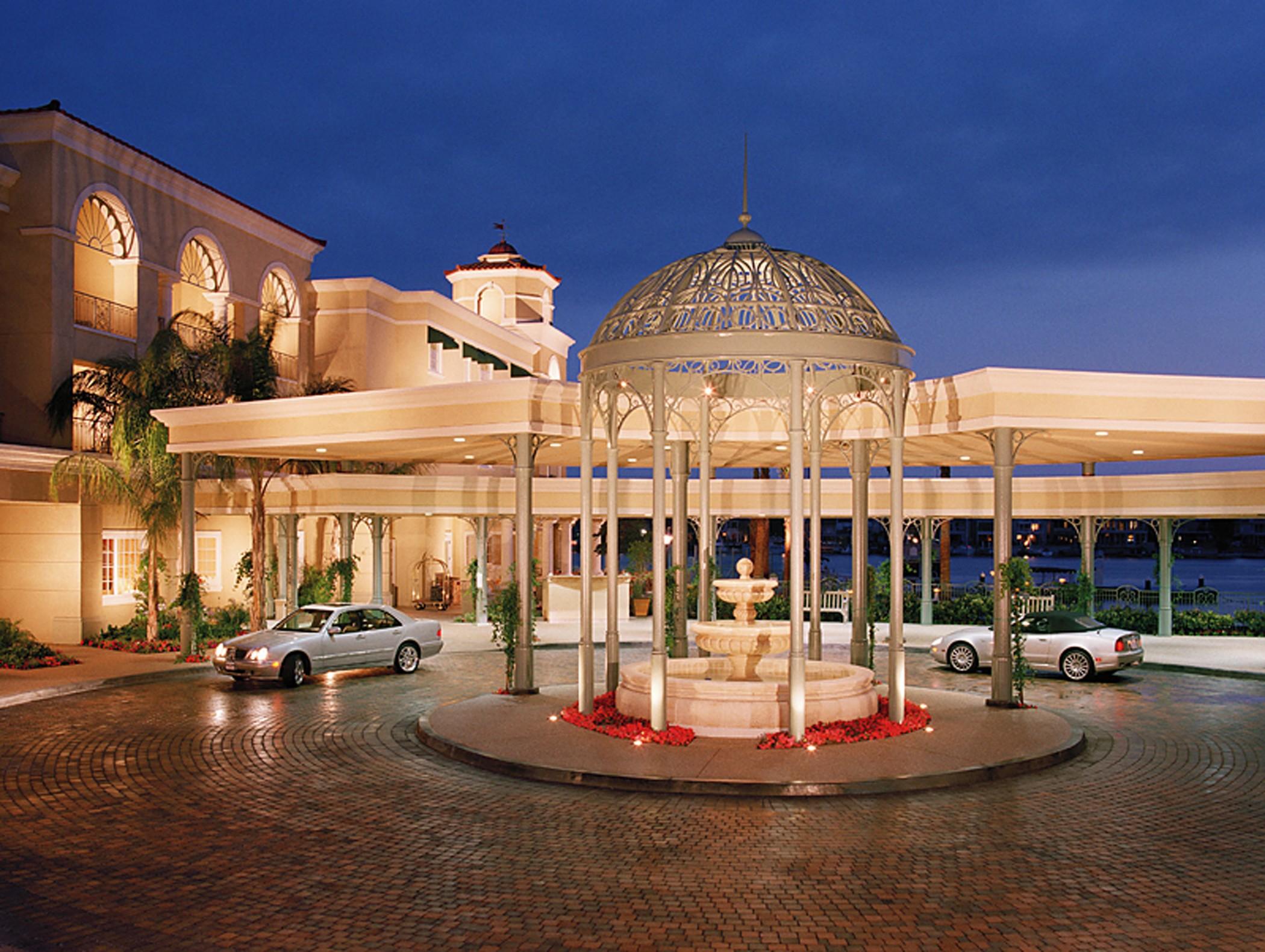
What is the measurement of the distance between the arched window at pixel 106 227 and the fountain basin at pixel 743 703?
20062 millimetres

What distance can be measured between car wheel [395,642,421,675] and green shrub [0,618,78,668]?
6.37 metres

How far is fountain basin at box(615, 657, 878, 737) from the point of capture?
544 inches

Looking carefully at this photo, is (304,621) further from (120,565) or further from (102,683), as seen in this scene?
(120,565)

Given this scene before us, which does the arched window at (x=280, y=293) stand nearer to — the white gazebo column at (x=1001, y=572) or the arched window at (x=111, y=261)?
the arched window at (x=111, y=261)

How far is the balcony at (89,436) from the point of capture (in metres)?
27.2

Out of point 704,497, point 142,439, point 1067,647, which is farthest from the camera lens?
point 142,439

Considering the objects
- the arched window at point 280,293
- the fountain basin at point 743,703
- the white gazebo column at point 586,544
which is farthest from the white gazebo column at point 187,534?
the arched window at point 280,293

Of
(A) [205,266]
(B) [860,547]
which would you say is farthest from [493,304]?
(B) [860,547]

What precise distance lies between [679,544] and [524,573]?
3745mm

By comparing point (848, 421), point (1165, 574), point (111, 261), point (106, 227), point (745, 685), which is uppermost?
point (106, 227)

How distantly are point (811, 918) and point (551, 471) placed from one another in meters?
49.7

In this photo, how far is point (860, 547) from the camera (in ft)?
61.4

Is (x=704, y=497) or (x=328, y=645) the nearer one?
(x=704, y=497)

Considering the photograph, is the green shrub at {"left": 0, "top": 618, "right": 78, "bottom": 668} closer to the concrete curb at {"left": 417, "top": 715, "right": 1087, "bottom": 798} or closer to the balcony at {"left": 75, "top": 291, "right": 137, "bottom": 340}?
the balcony at {"left": 75, "top": 291, "right": 137, "bottom": 340}
